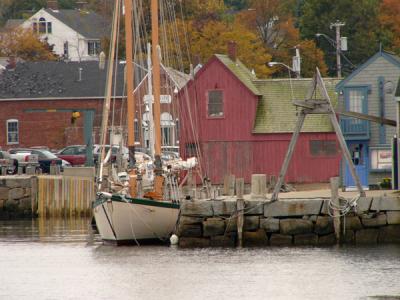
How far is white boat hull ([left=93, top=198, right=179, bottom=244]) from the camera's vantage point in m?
47.6

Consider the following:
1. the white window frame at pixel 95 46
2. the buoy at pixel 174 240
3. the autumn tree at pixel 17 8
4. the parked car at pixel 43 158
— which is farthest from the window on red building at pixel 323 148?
the autumn tree at pixel 17 8

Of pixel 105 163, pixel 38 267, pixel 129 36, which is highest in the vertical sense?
pixel 129 36

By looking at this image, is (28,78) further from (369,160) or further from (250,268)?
(250,268)

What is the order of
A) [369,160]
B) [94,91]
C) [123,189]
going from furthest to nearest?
[94,91] → [369,160] → [123,189]

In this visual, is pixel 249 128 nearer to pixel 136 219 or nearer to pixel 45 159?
pixel 45 159

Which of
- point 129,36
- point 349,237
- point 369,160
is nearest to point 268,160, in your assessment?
point 369,160

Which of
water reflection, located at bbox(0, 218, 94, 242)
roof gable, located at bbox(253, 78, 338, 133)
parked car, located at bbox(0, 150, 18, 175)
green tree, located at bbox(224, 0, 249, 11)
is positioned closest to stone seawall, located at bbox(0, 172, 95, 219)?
water reflection, located at bbox(0, 218, 94, 242)

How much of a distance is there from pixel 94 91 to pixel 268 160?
2978 centimetres

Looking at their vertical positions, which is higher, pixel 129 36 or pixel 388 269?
pixel 129 36

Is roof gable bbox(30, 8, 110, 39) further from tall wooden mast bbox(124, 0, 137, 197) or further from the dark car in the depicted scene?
tall wooden mast bbox(124, 0, 137, 197)

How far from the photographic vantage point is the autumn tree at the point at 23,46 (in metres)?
121

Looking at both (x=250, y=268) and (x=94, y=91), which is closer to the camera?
(x=250, y=268)

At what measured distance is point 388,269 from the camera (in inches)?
1641

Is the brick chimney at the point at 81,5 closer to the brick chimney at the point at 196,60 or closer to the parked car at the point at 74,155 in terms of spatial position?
the brick chimney at the point at 196,60
